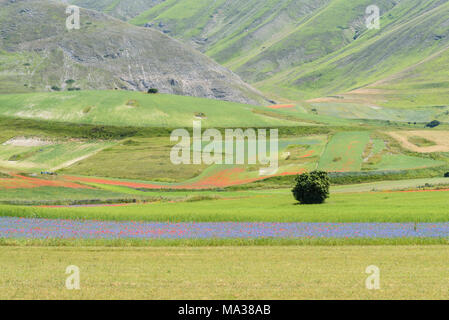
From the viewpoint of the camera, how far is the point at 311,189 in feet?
192

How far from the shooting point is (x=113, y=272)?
78.6 ft

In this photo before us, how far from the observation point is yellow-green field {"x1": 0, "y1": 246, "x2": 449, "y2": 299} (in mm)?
19391

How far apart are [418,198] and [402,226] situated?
696 inches

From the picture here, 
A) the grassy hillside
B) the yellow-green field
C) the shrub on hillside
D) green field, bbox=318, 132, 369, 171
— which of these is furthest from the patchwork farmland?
the shrub on hillside

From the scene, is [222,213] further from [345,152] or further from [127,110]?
[127,110]

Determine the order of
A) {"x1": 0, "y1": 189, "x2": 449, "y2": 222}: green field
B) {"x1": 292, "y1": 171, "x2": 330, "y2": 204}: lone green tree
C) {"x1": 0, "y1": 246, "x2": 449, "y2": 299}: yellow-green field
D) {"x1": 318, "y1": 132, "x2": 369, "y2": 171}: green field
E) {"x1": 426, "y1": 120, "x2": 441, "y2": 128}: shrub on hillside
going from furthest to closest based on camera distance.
Answer: {"x1": 426, "y1": 120, "x2": 441, "y2": 128}: shrub on hillside → {"x1": 318, "y1": 132, "x2": 369, "y2": 171}: green field → {"x1": 292, "y1": 171, "x2": 330, "y2": 204}: lone green tree → {"x1": 0, "y1": 189, "x2": 449, "y2": 222}: green field → {"x1": 0, "y1": 246, "x2": 449, "y2": 299}: yellow-green field

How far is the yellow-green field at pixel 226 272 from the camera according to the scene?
63.6 feet

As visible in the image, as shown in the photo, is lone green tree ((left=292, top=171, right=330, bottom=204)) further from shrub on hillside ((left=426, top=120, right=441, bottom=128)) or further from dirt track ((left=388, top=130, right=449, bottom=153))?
shrub on hillside ((left=426, top=120, right=441, bottom=128))

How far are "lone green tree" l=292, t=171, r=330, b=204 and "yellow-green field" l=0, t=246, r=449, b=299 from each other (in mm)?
26048

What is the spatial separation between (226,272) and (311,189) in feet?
117

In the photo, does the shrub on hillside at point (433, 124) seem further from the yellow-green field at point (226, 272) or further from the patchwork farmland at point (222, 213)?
the yellow-green field at point (226, 272)

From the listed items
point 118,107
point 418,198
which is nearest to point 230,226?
point 418,198

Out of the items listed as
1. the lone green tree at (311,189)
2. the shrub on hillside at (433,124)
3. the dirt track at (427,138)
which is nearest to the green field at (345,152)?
the dirt track at (427,138)
